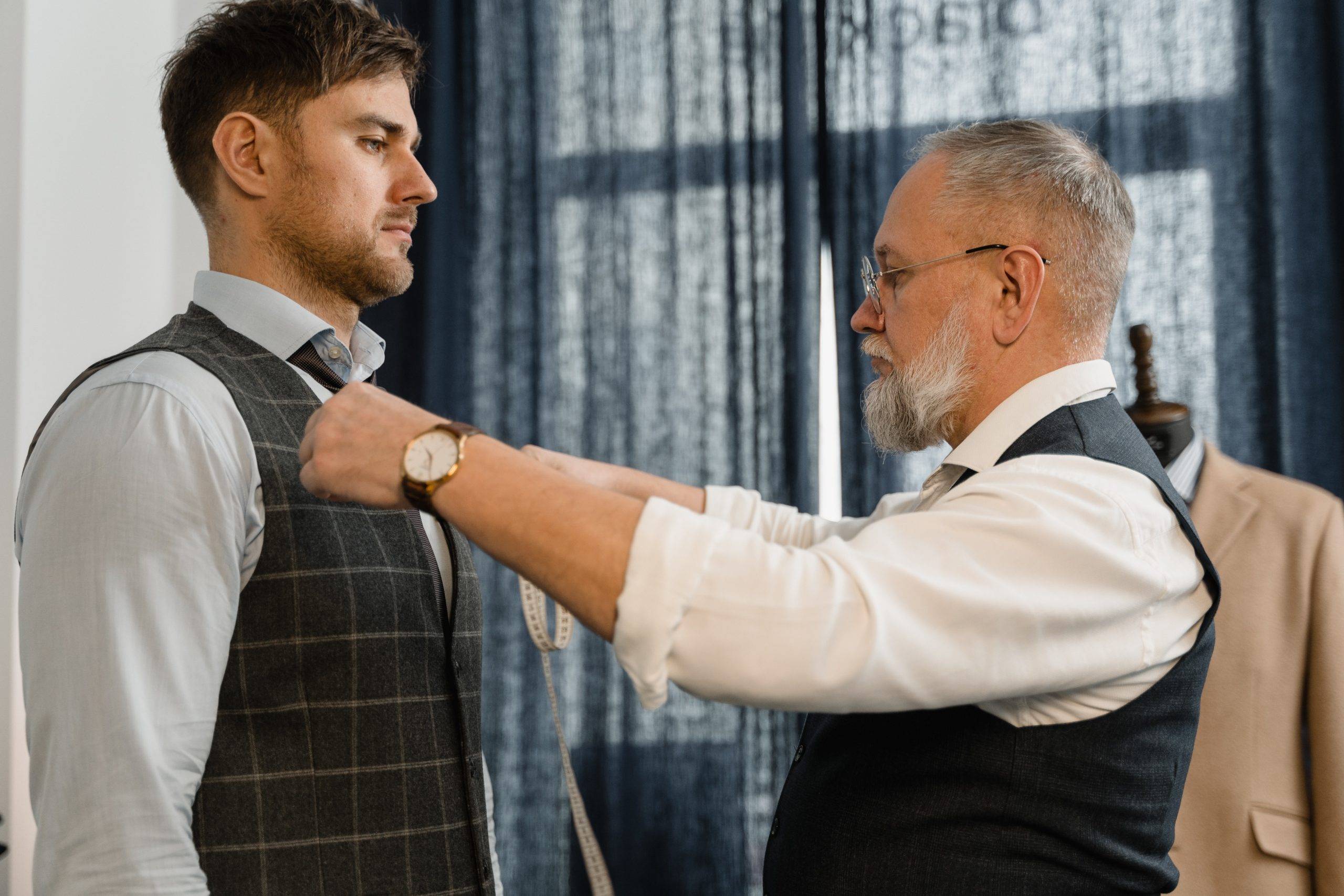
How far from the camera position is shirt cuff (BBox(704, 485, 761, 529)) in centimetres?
161

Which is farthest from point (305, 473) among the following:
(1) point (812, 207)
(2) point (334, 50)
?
(1) point (812, 207)

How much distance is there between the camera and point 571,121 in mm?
2770

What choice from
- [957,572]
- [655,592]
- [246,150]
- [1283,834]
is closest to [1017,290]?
A: [957,572]

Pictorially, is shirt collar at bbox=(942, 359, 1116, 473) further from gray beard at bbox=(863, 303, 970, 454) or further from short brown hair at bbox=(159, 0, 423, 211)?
short brown hair at bbox=(159, 0, 423, 211)

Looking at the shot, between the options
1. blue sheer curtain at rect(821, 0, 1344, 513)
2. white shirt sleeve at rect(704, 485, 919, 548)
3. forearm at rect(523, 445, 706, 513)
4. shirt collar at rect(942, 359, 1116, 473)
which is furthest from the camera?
blue sheer curtain at rect(821, 0, 1344, 513)

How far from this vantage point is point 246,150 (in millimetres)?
1285

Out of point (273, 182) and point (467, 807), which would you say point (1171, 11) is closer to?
point (273, 182)

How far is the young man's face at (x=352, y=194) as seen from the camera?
1285 millimetres

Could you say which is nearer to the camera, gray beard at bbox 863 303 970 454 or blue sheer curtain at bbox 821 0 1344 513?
gray beard at bbox 863 303 970 454

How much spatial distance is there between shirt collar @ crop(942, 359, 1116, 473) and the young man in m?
0.66

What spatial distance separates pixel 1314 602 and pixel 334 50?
1.75m

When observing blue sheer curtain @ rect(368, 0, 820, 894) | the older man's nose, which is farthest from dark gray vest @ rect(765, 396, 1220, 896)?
blue sheer curtain @ rect(368, 0, 820, 894)

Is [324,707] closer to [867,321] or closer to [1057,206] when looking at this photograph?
[867,321]

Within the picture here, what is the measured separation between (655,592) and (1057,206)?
79 cm
